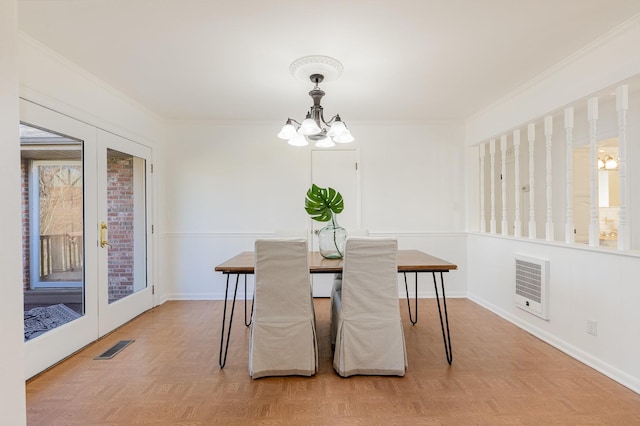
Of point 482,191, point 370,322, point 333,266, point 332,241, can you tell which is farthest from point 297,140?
point 482,191

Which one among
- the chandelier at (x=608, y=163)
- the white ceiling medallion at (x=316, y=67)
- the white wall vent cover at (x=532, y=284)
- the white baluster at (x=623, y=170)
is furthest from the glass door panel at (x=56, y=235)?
the chandelier at (x=608, y=163)

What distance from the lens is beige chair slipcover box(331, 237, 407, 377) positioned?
2234 mm

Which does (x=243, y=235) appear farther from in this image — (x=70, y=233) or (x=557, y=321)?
(x=557, y=321)

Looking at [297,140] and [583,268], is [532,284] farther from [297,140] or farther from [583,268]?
[297,140]

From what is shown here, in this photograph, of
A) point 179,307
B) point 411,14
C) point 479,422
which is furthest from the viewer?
point 179,307

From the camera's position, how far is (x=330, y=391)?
2.10 meters

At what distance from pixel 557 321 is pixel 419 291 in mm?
1742

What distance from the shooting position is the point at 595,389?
2.10 meters

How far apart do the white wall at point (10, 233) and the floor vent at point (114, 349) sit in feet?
5.16

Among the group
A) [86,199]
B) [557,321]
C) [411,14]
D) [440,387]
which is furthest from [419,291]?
[86,199]

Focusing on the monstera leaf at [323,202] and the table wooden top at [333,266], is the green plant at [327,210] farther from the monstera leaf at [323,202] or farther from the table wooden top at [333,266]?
the table wooden top at [333,266]

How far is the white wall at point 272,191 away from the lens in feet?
14.2

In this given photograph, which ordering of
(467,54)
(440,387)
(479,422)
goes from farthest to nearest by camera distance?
(467,54) → (440,387) → (479,422)

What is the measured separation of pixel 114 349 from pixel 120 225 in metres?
1.27
